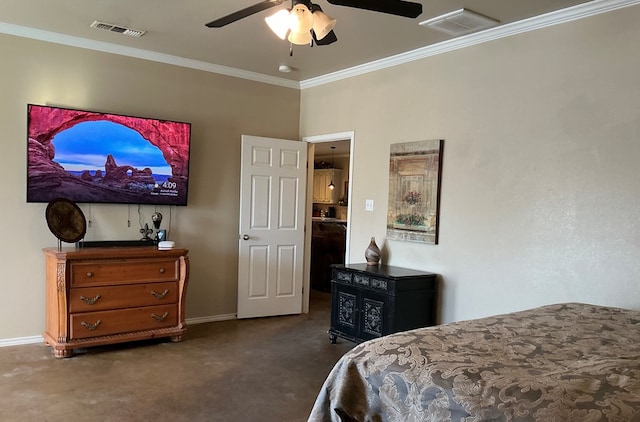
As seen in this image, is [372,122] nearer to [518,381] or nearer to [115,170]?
[115,170]

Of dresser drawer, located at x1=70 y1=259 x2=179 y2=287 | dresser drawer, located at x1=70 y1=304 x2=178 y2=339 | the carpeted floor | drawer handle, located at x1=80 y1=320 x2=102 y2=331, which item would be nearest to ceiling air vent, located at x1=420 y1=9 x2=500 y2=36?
the carpeted floor

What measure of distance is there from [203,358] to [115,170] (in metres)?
1.97

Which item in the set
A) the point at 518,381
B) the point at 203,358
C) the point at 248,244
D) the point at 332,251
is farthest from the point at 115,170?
the point at 518,381

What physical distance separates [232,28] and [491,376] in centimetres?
346

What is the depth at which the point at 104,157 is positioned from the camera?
4562mm

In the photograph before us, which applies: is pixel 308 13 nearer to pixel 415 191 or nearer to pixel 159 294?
pixel 415 191

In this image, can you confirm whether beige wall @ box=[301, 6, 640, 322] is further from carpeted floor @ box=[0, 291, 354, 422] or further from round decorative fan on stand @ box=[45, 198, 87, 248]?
round decorative fan on stand @ box=[45, 198, 87, 248]

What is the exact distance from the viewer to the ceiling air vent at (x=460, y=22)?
3.55 metres

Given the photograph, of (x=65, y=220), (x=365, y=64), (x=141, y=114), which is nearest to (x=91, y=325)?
(x=65, y=220)

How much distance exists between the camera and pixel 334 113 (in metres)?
5.48

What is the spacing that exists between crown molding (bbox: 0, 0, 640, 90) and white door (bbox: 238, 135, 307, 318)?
75 centimetres

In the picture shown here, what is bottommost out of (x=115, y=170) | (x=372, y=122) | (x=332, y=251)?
(x=332, y=251)

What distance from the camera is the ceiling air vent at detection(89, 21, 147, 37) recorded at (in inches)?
161

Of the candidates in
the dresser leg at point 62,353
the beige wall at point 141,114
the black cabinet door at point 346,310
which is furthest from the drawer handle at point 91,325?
the black cabinet door at point 346,310
